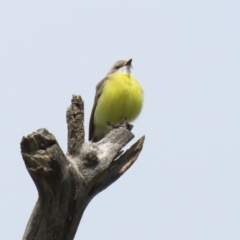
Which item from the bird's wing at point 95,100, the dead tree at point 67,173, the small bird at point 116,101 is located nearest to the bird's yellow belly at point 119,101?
the small bird at point 116,101

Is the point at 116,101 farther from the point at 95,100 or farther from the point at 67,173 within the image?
the point at 67,173

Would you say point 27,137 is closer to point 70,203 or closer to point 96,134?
point 70,203

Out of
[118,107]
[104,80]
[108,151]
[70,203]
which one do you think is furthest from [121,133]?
[104,80]

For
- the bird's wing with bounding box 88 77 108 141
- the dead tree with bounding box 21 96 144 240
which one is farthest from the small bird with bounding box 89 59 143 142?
the dead tree with bounding box 21 96 144 240

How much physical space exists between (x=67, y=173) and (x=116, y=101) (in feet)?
14.4

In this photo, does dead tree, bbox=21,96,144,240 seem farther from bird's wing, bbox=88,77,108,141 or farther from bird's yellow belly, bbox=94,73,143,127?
bird's wing, bbox=88,77,108,141

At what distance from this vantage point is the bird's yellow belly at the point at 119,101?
1049 centimetres

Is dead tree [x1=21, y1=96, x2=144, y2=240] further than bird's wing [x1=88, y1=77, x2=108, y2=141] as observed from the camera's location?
No

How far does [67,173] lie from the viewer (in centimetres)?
625

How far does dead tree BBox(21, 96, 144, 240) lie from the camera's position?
19.9ft

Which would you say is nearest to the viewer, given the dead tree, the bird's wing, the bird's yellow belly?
the dead tree

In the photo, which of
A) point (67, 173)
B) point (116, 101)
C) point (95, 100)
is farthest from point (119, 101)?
point (67, 173)

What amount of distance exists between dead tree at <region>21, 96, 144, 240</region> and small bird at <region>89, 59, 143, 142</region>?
3328 mm

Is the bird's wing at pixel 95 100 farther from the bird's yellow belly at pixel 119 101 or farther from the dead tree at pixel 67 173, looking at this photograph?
the dead tree at pixel 67 173
